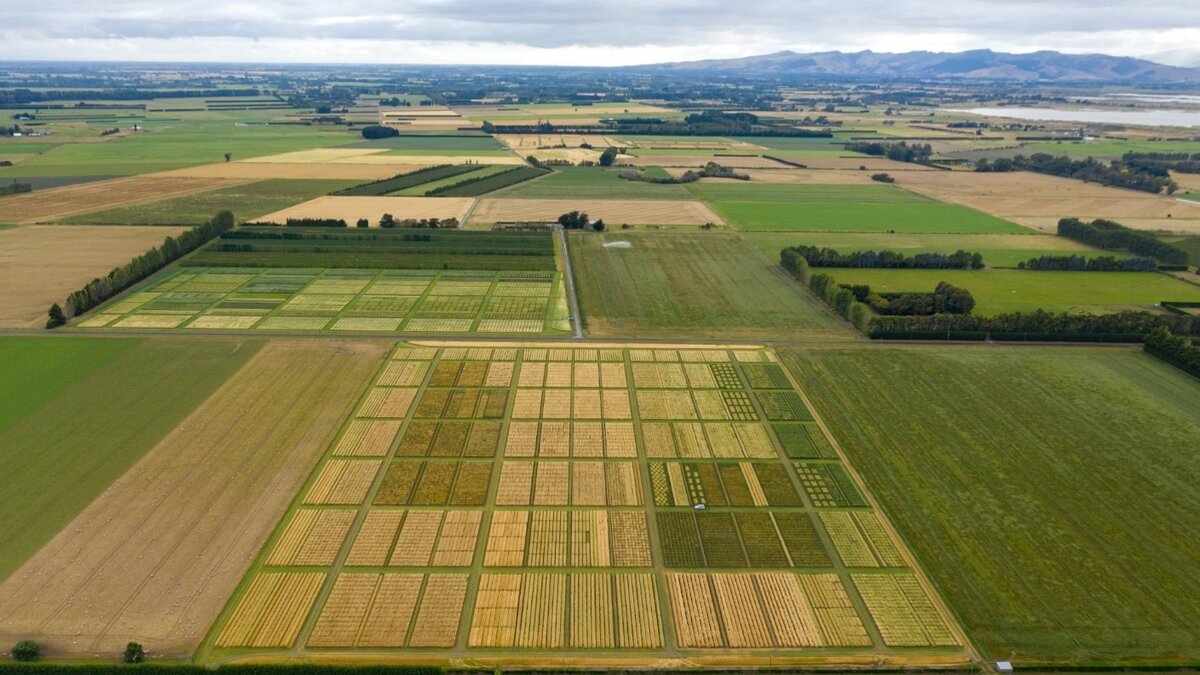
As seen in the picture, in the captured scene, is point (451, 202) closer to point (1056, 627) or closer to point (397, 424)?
point (397, 424)

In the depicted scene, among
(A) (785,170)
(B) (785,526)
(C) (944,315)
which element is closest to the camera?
(B) (785,526)

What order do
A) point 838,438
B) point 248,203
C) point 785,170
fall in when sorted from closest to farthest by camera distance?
1. point 838,438
2. point 248,203
3. point 785,170

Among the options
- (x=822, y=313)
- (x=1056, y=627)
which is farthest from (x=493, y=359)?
(x=1056, y=627)

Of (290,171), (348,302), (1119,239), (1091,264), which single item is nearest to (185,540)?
(348,302)

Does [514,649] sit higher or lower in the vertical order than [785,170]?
lower

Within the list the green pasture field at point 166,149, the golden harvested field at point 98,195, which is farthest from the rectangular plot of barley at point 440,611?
the green pasture field at point 166,149

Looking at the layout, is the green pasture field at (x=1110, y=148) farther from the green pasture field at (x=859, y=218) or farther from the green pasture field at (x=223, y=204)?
the green pasture field at (x=223, y=204)

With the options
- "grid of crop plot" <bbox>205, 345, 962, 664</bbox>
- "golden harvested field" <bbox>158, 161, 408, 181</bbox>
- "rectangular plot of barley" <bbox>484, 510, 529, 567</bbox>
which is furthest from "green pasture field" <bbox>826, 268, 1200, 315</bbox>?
"golden harvested field" <bbox>158, 161, 408, 181</bbox>
